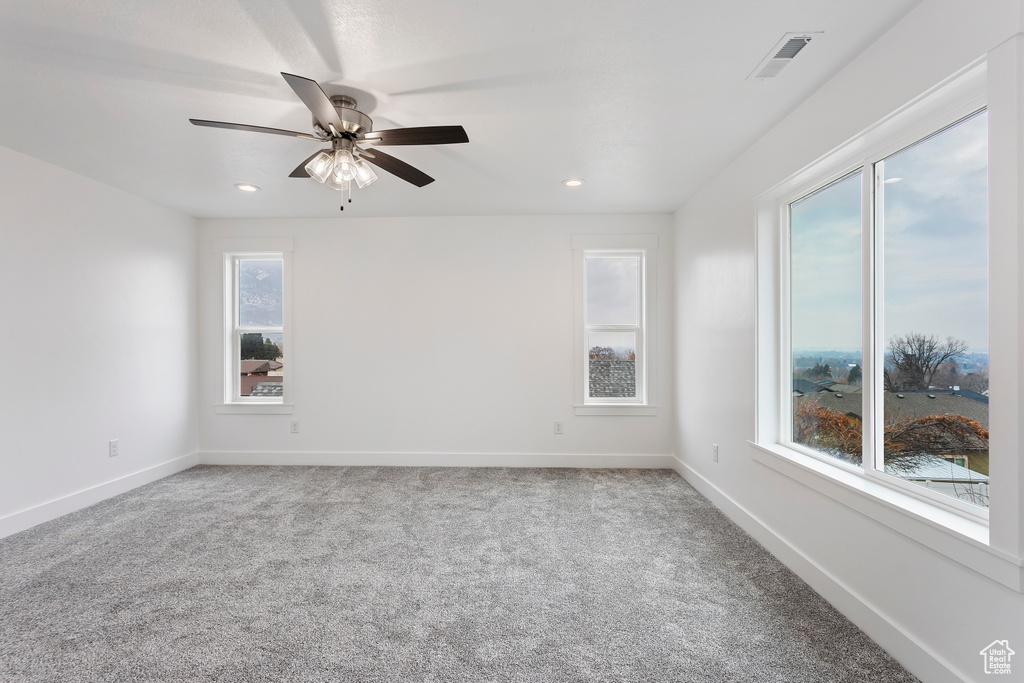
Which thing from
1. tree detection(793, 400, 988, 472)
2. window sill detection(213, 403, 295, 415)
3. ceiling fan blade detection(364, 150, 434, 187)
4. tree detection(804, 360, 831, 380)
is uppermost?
ceiling fan blade detection(364, 150, 434, 187)

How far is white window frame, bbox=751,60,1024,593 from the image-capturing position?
1.31 metres

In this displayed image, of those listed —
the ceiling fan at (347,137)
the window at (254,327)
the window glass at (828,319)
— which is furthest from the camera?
the window at (254,327)

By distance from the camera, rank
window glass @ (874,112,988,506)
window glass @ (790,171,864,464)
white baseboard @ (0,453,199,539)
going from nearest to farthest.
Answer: window glass @ (874,112,988,506) < window glass @ (790,171,864,464) < white baseboard @ (0,453,199,539)

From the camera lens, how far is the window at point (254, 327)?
454cm

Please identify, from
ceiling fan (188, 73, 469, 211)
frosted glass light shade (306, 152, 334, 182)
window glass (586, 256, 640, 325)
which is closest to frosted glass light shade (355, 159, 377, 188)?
ceiling fan (188, 73, 469, 211)

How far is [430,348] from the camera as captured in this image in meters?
4.43

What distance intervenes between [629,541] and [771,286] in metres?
1.78

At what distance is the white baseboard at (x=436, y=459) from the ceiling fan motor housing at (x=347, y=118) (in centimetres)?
306

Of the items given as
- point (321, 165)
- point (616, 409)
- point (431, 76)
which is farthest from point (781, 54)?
point (616, 409)

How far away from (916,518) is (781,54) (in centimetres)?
190

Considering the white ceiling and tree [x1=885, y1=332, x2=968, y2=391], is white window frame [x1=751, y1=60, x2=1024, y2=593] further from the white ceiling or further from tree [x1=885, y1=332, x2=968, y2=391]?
the white ceiling

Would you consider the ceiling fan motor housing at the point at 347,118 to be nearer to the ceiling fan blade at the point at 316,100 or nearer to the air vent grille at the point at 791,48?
the ceiling fan blade at the point at 316,100

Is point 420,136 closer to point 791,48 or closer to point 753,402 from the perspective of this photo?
point 791,48

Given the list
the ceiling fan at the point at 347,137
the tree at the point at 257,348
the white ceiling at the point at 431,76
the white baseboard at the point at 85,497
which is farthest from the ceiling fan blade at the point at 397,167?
the white baseboard at the point at 85,497
